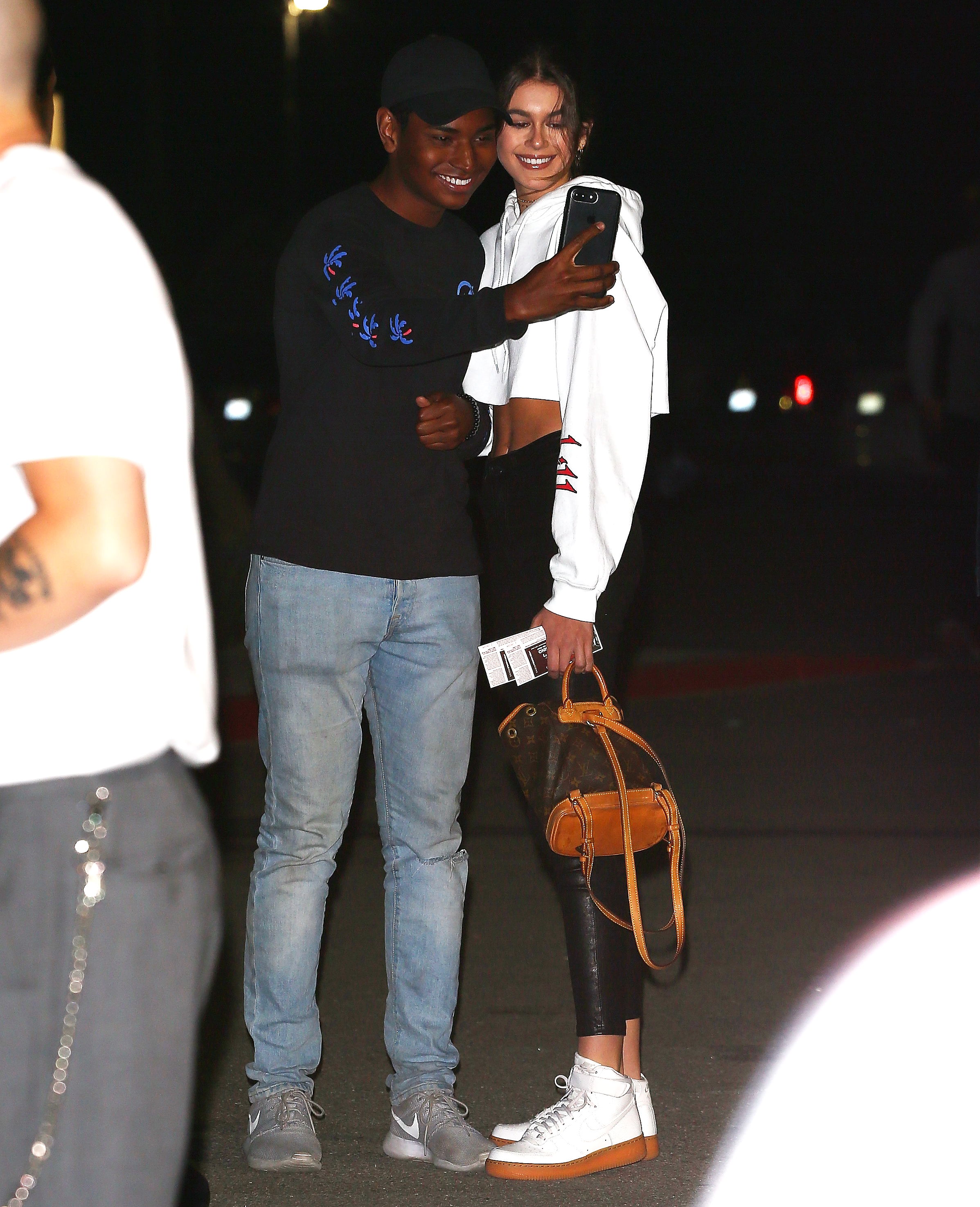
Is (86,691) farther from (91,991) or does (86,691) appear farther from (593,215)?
(593,215)

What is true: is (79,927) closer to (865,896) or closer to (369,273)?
(369,273)

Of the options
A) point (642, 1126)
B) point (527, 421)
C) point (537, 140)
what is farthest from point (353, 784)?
point (537, 140)

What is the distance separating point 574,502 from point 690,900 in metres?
2.77

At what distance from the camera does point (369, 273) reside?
3262 mm

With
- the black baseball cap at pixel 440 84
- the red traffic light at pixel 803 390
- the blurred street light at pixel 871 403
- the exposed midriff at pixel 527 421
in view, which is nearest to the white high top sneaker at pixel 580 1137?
the exposed midriff at pixel 527 421

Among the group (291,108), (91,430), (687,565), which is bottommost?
(687,565)

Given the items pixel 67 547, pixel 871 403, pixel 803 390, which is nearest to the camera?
pixel 67 547

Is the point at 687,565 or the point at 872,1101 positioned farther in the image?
the point at 687,565

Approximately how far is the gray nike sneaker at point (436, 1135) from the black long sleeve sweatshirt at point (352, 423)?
118 cm

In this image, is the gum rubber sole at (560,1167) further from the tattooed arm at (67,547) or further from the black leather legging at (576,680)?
the tattooed arm at (67,547)

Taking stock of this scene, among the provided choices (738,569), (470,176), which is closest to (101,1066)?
(470,176)

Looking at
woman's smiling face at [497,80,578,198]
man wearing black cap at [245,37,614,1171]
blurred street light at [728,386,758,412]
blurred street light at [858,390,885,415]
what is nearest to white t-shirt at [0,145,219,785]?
man wearing black cap at [245,37,614,1171]

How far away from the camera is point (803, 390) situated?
31.6 meters

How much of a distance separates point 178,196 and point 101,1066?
135ft
